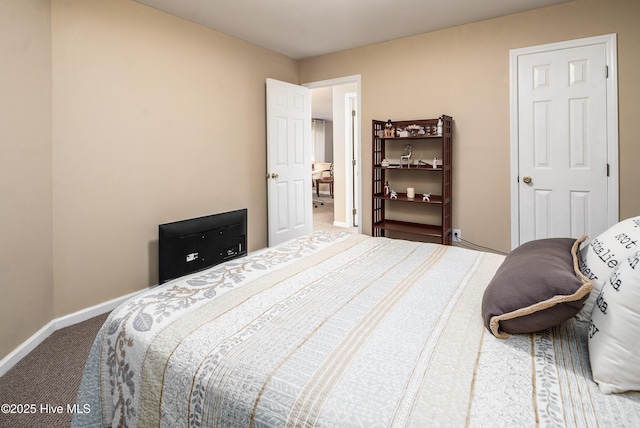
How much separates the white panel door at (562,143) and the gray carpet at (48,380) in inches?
151

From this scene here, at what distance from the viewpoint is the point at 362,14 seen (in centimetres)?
340

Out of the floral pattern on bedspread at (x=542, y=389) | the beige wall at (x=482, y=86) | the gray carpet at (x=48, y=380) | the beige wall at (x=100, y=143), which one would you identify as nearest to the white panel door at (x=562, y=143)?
the beige wall at (x=482, y=86)

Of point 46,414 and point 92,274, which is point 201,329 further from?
point 92,274

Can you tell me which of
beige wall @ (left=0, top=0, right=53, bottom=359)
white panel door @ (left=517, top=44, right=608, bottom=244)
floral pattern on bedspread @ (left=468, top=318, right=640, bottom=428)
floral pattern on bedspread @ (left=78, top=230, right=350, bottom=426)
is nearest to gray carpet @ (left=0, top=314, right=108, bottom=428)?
beige wall @ (left=0, top=0, right=53, bottom=359)

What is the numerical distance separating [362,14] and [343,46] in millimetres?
966

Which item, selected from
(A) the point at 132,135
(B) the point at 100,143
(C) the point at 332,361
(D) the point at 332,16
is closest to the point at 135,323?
(C) the point at 332,361

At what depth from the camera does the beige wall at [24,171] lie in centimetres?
209

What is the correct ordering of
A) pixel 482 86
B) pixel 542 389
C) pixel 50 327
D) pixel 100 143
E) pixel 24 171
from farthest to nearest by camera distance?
pixel 482 86 < pixel 100 143 < pixel 50 327 < pixel 24 171 < pixel 542 389

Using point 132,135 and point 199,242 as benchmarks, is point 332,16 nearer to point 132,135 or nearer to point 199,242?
point 132,135

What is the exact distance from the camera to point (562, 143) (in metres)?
Answer: 3.35

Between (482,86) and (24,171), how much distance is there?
3921 mm

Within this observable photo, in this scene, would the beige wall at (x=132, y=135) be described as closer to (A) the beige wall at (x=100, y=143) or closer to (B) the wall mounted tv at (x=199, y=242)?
(A) the beige wall at (x=100, y=143)

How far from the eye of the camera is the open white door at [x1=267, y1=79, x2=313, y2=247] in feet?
14.3

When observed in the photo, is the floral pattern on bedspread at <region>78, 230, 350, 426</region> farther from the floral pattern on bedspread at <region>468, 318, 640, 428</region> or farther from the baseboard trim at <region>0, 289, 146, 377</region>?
the baseboard trim at <region>0, 289, 146, 377</region>
